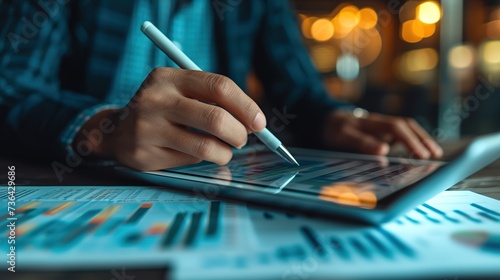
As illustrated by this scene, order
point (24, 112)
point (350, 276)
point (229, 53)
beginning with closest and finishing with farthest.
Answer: point (350, 276), point (24, 112), point (229, 53)

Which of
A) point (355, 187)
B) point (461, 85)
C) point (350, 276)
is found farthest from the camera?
point (461, 85)

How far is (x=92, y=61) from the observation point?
731 millimetres

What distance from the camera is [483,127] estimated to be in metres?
3.69

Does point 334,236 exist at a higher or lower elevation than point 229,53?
lower

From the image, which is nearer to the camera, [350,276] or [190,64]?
[350,276]

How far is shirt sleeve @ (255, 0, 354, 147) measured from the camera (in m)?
0.87

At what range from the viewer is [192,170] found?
370 mm

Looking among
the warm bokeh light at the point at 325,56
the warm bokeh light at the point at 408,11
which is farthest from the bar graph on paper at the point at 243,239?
the warm bokeh light at the point at 325,56

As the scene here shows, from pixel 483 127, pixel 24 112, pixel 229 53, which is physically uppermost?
pixel 229 53

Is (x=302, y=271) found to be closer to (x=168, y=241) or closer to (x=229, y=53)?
(x=168, y=241)

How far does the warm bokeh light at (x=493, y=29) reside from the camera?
4207 mm

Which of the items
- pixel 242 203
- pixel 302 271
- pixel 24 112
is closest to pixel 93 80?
pixel 24 112

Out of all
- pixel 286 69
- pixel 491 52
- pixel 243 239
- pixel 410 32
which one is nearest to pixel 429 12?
pixel 410 32

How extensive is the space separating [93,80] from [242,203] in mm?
569
